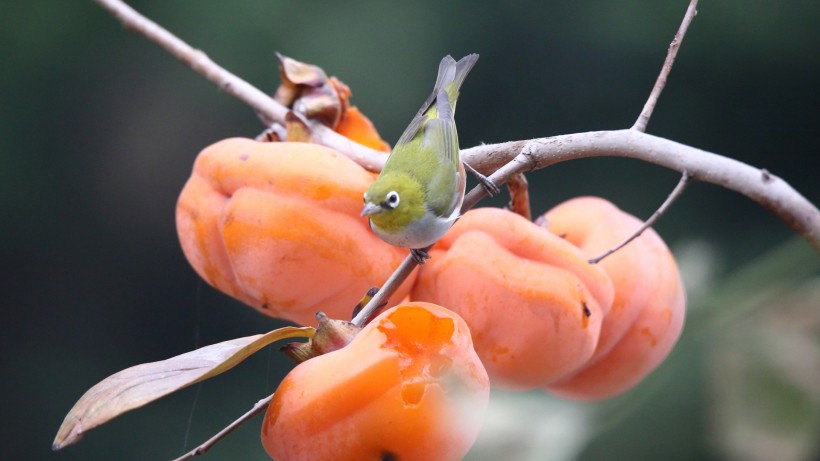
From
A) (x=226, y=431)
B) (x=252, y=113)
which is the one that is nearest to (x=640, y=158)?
(x=226, y=431)

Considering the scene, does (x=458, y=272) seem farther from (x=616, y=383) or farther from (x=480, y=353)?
(x=616, y=383)

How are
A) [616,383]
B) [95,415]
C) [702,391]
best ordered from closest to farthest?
[702,391], [95,415], [616,383]

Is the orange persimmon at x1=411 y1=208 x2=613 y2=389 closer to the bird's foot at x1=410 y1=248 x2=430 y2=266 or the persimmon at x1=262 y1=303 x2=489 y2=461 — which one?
the bird's foot at x1=410 y1=248 x2=430 y2=266

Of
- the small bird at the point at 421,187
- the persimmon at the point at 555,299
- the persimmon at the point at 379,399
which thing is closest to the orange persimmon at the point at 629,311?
the persimmon at the point at 555,299

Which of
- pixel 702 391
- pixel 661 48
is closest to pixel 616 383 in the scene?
pixel 702 391

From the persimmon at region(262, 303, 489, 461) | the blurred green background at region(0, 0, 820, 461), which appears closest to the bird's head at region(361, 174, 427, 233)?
the persimmon at region(262, 303, 489, 461)

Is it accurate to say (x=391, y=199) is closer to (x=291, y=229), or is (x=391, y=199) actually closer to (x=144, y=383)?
(x=291, y=229)

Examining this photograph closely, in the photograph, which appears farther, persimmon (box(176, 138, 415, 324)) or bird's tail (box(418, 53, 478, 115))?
bird's tail (box(418, 53, 478, 115))
